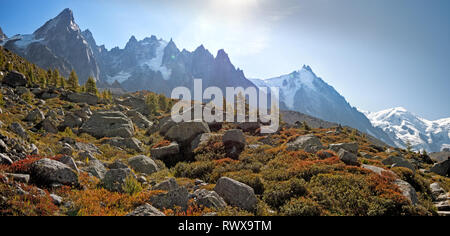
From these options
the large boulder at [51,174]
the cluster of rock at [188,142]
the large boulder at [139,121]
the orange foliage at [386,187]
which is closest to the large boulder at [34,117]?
the cluster of rock at [188,142]

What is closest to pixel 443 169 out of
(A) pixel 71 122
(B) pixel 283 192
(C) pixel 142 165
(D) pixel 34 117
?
(B) pixel 283 192

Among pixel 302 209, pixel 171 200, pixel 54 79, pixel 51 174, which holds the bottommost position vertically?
pixel 302 209

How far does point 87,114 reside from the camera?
3053 cm

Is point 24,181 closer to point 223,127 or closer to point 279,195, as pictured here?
point 279,195

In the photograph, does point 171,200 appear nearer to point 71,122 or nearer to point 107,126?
point 107,126

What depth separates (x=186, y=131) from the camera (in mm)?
24844

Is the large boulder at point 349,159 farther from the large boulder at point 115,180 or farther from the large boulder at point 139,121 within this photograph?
the large boulder at point 139,121

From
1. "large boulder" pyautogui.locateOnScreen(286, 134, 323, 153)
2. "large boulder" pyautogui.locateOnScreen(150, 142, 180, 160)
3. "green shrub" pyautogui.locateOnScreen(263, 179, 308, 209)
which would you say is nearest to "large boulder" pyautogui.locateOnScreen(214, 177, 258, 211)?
"green shrub" pyautogui.locateOnScreen(263, 179, 308, 209)

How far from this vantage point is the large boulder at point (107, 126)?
80.7 feet

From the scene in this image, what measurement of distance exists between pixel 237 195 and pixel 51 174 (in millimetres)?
7751

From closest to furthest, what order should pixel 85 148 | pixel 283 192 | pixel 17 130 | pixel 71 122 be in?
pixel 283 192
pixel 17 130
pixel 85 148
pixel 71 122

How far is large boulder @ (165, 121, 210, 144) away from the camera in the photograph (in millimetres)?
24188

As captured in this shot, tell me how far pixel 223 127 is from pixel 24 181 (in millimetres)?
25800
